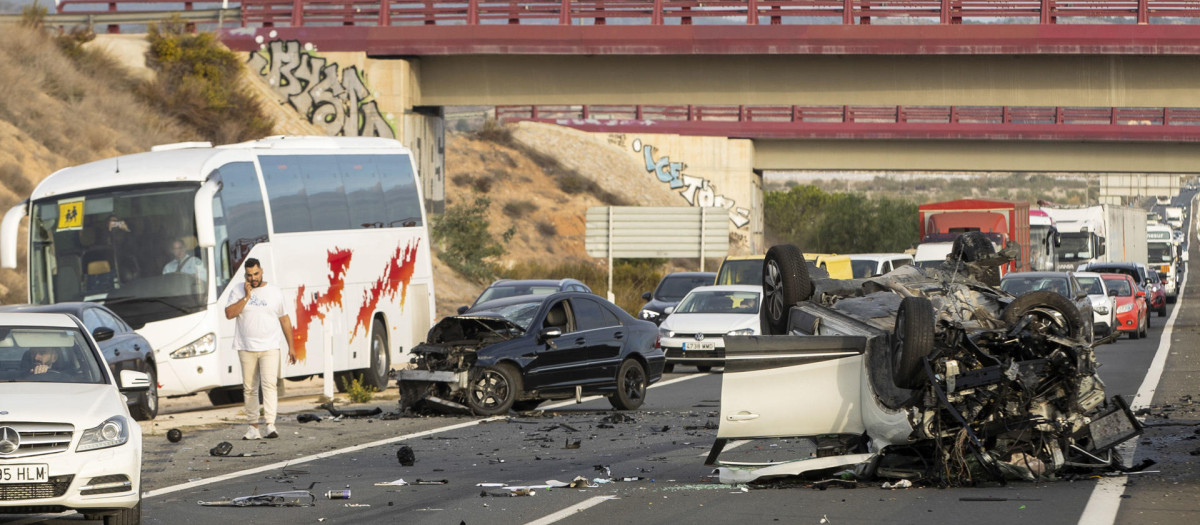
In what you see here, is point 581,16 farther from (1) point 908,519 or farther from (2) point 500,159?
(2) point 500,159

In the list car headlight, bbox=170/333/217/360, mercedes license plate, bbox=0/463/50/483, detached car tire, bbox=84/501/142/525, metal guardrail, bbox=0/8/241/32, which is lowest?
detached car tire, bbox=84/501/142/525

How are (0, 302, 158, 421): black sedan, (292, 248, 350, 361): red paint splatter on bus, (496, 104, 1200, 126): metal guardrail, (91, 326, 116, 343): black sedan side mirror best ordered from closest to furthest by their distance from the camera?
(91, 326, 116, 343): black sedan side mirror
(0, 302, 158, 421): black sedan
(292, 248, 350, 361): red paint splatter on bus
(496, 104, 1200, 126): metal guardrail

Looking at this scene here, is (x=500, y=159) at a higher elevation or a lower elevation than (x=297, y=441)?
higher

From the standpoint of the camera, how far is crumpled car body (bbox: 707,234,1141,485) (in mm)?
10508

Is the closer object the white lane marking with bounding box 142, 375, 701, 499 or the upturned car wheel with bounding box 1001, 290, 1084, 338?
the upturned car wheel with bounding box 1001, 290, 1084, 338

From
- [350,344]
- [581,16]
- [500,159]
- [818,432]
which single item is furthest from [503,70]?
[500,159]

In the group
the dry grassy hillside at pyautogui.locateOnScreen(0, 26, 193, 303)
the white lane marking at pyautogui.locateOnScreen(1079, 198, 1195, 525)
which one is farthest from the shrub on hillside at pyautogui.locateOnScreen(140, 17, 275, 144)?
the white lane marking at pyautogui.locateOnScreen(1079, 198, 1195, 525)

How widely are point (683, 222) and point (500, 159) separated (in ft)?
103

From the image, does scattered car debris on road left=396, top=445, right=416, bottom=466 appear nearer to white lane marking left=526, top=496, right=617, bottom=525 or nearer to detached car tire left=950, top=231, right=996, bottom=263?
white lane marking left=526, top=496, right=617, bottom=525

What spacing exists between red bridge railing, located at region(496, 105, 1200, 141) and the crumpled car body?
32.8m

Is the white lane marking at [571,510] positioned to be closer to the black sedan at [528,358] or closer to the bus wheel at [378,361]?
the black sedan at [528,358]

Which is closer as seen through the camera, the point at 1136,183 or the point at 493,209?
the point at 493,209

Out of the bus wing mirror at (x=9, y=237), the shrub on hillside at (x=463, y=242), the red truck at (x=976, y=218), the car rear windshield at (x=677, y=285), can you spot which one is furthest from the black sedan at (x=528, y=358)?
the shrub on hillside at (x=463, y=242)

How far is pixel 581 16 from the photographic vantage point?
125ft
